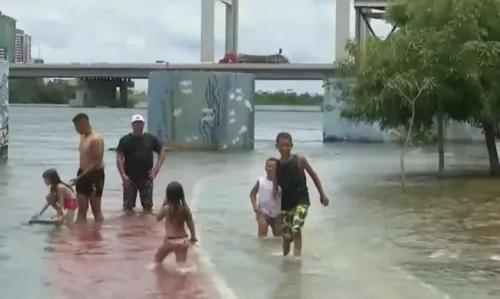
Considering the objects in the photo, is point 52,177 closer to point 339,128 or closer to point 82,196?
point 82,196

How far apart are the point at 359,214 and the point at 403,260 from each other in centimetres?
448

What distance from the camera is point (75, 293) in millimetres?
8656

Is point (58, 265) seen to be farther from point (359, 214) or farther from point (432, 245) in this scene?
point (359, 214)

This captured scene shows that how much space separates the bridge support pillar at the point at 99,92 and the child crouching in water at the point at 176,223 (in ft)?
267

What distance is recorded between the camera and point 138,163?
14547 mm

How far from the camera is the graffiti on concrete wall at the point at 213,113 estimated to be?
3619cm

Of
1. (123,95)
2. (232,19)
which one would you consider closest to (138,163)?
(232,19)

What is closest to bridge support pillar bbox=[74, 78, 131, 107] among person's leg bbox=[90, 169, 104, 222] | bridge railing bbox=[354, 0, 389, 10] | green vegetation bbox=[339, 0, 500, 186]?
bridge railing bbox=[354, 0, 389, 10]

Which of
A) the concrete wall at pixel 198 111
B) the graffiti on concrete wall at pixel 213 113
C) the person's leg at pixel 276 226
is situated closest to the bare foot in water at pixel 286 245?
the person's leg at pixel 276 226

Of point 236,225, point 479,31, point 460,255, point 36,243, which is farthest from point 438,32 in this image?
point 36,243

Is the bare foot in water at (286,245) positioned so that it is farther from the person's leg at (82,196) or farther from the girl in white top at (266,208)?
the person's leg at (82,196)

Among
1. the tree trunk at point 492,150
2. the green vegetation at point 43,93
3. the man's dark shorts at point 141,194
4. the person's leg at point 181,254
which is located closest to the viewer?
the person's leg at point 181,254

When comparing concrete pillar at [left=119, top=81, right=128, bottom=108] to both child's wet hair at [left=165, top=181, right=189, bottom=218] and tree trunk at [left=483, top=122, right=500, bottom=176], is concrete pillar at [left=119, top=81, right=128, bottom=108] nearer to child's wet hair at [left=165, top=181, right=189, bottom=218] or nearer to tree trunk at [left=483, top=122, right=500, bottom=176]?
tree trunk at [left=483, top=122, right=500, bottom=176]

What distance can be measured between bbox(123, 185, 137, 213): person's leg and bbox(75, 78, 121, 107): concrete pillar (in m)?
78.1
